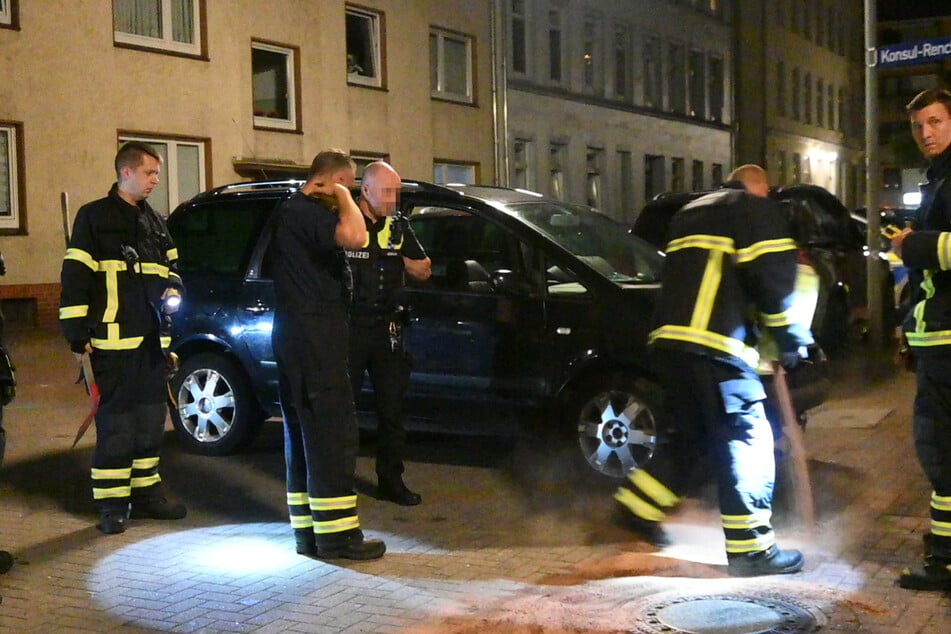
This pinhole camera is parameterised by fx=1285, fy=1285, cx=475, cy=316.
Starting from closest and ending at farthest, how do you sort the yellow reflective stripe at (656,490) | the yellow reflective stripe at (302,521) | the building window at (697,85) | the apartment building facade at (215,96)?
1. the yellow reflective stripe at (656,490)
2. the yellow reflective stripe at (302,521)
3. the apartment building facade at (215,96)
4. the building window at (697,85)

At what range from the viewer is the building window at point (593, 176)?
3556cm

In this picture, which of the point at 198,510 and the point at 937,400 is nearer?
the point at 937,400

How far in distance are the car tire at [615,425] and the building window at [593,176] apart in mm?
28194

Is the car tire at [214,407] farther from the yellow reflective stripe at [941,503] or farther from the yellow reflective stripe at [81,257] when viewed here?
the yellow reflective stripe at [941,503]

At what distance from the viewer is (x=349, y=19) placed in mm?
24906

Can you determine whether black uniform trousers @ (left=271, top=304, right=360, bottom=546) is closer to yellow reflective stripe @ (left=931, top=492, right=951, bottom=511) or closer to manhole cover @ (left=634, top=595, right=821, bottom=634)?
manhole cover @ (left=634, top=595, right=821, bottom=634)

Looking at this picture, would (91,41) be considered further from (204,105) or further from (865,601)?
(865,601)

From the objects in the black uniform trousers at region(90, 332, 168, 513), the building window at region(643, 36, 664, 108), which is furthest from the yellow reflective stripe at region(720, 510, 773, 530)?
the building window at region(643, 36, 664, 108)

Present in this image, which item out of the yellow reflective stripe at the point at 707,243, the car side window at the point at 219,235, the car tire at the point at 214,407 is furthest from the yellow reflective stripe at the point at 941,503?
the car side window at the point at 219,235

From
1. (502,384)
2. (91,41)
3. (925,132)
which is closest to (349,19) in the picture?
(91,41)

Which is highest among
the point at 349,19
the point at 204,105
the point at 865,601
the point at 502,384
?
the point at 349,19

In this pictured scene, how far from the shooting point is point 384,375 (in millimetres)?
7281

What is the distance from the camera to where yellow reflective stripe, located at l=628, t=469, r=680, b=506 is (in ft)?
19.4

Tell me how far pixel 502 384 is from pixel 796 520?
1.96 m
